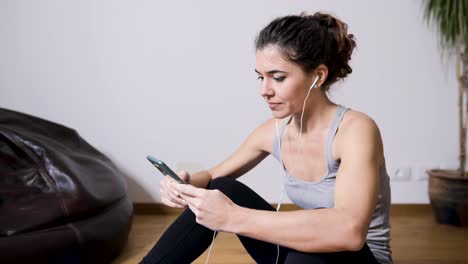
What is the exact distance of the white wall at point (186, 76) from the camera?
9.63ft

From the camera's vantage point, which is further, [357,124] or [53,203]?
[53,203]

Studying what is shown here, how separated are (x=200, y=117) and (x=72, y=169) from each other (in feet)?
3.41

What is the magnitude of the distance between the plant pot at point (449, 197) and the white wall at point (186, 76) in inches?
9.1

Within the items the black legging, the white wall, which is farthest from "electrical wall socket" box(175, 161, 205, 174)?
the black legging

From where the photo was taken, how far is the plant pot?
2.75 m

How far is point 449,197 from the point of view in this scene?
9.12 feet

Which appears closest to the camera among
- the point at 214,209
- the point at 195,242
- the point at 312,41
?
the point at 214,209

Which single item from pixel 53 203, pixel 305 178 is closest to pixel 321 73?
pixel 305 178

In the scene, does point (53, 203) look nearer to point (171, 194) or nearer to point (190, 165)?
point (171, 194)

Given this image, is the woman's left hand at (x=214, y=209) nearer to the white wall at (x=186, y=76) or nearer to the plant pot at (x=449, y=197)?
the white wall at (x=186, y=76)

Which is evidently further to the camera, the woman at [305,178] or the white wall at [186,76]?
the white wall at [186,76]

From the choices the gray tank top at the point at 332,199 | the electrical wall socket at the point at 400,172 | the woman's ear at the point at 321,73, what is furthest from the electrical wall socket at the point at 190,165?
the woman's ear at the point at 321,73

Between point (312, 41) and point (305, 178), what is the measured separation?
1.32ft

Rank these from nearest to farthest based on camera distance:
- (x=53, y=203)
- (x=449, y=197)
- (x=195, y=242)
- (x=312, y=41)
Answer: (x=312, y=41)
(x=195, y=242)
(x=53, y=203)
(x=449, y=197)
